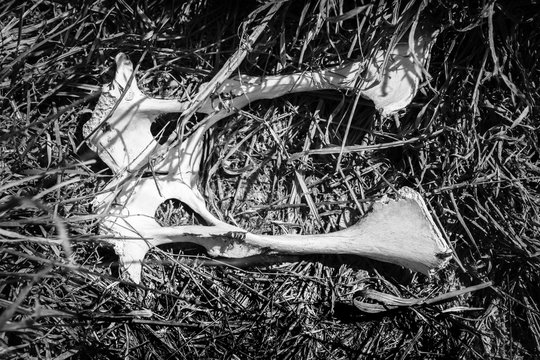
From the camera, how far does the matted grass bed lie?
201 centimetres

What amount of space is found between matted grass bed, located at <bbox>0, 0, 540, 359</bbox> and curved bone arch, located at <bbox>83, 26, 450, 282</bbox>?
0.26 feet

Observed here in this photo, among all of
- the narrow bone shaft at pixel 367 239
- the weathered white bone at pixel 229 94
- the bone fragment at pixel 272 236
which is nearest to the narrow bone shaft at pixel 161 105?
the weathered white bone at pixel 229 94

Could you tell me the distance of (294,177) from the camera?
7.06 feet

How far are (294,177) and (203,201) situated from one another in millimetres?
379

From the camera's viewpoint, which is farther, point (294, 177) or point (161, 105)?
point (294, 177)

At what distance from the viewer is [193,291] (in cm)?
208

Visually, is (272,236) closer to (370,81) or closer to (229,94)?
(229,94)

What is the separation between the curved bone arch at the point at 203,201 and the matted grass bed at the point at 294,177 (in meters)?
0.08

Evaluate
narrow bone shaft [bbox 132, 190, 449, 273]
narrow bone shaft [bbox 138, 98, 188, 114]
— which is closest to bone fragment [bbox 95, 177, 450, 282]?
narrow bone shaft [bbox 132, 190, 449, 273]

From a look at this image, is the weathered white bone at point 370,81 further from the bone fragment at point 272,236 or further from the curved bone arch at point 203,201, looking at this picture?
the bone fragment at point 272,236

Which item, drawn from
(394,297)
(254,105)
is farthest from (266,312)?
(254,105)

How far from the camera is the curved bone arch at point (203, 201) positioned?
77.1 inches

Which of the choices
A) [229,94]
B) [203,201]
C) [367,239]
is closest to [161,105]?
[229,94]

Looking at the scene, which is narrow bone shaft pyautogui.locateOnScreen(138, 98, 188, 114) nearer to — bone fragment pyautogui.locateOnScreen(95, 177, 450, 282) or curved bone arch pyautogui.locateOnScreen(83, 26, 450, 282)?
curved bone arch pyautogui.locateOnScreen(83, 26, 450, 282)
